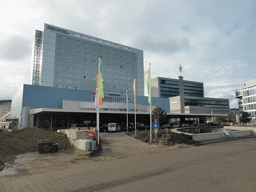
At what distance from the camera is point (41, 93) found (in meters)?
56.5

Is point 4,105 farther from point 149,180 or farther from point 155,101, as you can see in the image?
point 149,180

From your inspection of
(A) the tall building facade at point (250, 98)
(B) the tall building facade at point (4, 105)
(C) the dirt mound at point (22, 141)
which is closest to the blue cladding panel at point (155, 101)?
(A) the tall building facade at point (250, 98)

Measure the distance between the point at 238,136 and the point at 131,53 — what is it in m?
106

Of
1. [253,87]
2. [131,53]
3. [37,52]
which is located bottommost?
[253,87]

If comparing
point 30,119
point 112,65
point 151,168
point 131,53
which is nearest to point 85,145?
point 151,168

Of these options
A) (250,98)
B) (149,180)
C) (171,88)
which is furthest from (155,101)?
(149,180)

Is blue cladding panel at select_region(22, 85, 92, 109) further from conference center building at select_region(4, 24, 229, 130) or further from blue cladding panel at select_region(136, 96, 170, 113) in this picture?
blue cladding panel at select_region(136, 96, 170, 113)

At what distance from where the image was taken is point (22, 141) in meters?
16.4

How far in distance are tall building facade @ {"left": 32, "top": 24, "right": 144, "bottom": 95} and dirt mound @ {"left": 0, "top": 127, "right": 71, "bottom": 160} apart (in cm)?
7830

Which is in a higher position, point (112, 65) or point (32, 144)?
point (112, 65)

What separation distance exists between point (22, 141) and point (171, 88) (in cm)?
12639

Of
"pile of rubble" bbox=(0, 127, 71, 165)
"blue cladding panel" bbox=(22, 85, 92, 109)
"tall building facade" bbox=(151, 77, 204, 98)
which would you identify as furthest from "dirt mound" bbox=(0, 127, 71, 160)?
"tall building facade" bbox=(151, 77, 204, 98)

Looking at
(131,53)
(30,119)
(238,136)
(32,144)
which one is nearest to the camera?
(32,144)

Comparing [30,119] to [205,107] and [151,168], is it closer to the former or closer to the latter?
[151,168]
